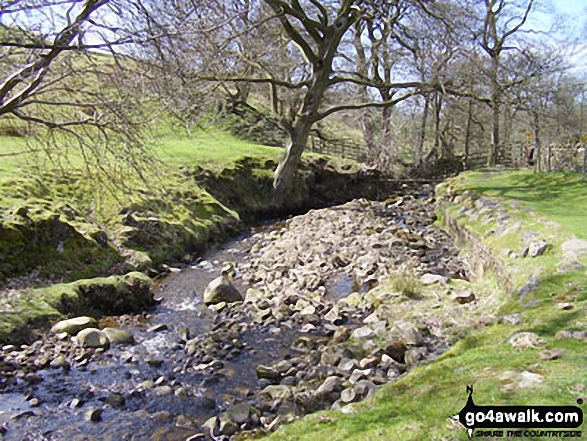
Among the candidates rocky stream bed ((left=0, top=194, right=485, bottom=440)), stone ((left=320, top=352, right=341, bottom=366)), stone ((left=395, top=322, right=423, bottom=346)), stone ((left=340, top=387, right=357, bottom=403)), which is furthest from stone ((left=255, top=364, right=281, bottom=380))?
stone ((left=395, top=322, right=423, bottom=346))

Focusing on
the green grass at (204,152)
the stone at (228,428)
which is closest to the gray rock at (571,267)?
the stone at (228,428)

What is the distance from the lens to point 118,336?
710 centimetres

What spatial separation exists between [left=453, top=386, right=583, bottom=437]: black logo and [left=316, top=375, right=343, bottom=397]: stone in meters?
2.09

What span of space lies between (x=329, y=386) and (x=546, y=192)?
1140 cm

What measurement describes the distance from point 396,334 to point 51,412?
161 inches

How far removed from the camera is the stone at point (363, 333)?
669 cm

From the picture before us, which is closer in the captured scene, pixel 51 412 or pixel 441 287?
pixel 51 412

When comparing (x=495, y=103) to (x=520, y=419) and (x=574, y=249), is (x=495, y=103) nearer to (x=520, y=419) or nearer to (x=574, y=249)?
(x=574, y=249)

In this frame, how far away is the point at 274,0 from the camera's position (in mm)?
13906

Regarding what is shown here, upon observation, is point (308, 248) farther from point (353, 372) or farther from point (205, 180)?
point (353, 372)

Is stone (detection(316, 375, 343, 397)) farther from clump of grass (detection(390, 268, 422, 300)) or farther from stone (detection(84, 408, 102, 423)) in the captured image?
clump of grass (detection(390, 268, 422, 300))

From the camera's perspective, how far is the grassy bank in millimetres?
3410

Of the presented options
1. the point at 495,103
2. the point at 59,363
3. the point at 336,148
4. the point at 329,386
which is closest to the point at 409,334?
the point at 329,386

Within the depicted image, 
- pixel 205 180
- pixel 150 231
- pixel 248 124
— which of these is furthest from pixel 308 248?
pixel 248 124
